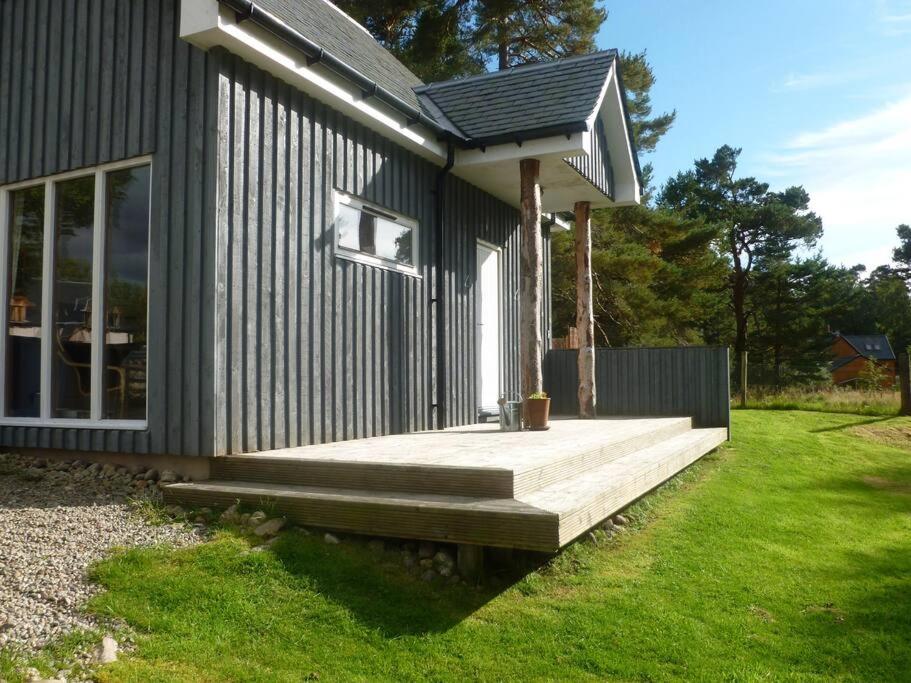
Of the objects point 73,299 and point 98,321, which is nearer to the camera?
point 98,321

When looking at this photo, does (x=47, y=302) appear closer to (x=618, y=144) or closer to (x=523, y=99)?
(x=523, y=99)

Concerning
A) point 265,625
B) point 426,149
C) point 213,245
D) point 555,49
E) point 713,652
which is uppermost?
point 555,49

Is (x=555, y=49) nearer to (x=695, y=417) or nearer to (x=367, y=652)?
(x=695, y=417)

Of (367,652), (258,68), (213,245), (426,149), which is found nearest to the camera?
(367,652)

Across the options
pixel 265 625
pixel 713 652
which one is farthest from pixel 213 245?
pixel 713 652

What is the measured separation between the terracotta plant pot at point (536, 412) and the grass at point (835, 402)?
916 cm

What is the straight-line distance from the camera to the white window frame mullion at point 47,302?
5.44m

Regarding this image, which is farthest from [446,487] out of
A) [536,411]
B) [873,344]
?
[873,344]

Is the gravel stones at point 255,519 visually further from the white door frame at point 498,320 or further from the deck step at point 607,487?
the white door frame at point 498,320

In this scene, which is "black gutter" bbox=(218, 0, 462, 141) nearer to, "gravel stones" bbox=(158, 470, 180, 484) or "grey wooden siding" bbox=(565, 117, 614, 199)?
"grey wooden siding" bbox=(565, 117, 614, 199)

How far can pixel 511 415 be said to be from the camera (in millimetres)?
6555

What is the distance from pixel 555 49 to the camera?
17.8 metres

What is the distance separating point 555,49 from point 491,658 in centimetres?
1745

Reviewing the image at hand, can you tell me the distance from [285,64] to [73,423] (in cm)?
308
